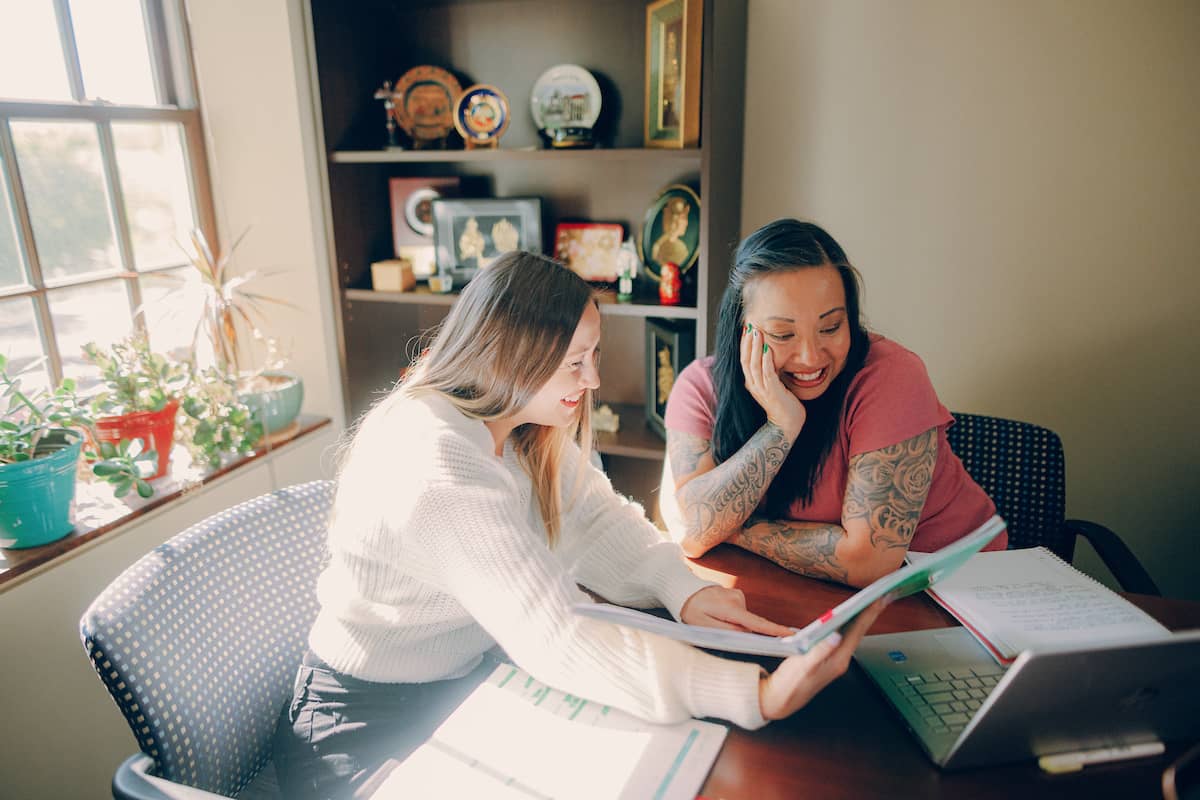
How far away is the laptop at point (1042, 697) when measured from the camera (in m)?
0.74

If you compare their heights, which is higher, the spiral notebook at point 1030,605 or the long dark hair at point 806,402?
the long dark hair at point 806,402

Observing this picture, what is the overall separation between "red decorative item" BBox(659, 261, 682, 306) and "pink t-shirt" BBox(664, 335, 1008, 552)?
1.73 ft

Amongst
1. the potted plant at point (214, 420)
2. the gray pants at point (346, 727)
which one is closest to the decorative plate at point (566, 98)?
the potted plant at point (214, 420)

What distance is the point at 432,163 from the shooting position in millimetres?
2490

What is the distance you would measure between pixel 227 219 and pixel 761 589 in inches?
78.0

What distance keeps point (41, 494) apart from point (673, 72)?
5.60 feet

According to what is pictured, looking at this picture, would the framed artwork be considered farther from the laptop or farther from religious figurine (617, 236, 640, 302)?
the laptop

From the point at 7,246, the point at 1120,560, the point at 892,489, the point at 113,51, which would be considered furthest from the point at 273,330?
the point at 1120,560

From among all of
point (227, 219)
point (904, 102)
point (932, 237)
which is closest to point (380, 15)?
point (227, 219)

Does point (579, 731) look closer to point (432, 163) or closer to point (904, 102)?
point (904, 102)

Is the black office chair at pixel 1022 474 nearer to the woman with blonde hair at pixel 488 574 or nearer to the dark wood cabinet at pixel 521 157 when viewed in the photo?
the dark wood cabinet at pixel 521 157

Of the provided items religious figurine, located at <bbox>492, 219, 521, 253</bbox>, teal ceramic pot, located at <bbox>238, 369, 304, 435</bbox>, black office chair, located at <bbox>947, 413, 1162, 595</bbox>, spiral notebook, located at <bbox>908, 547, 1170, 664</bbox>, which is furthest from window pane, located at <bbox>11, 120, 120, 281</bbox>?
black office chair, located at <bbox>947, 413, 1162, 595</bbox>

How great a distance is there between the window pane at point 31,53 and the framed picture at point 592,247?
1319 mm

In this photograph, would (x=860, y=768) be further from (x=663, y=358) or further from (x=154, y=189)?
(x=154, y=189)
